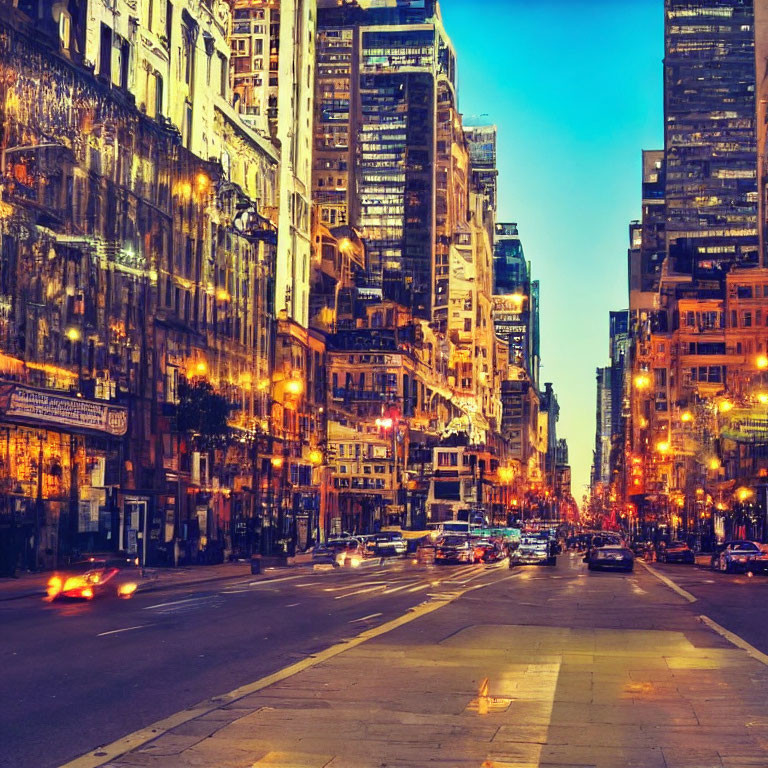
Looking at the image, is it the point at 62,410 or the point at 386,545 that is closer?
the point at 62,410

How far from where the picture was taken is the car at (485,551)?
74.2 meters

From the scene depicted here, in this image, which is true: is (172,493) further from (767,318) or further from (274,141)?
(767,318)

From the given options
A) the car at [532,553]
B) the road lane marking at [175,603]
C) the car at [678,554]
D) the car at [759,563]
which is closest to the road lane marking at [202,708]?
the road lane marking at [175,603]

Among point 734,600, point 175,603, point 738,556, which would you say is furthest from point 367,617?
point 738,556

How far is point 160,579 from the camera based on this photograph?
1967 inches

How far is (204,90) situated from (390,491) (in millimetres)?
58481

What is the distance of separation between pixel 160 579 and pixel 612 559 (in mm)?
23762

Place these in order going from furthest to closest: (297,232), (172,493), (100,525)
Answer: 1. (297,232)
2. (172,493)
3. (100,525)

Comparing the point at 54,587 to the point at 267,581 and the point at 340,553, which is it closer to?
the point at 267,581

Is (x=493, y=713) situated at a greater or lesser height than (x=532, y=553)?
greater

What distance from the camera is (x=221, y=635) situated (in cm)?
2405

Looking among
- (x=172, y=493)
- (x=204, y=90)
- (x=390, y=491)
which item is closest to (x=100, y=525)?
(x=172, y=493)

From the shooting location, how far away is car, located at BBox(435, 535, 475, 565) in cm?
7050

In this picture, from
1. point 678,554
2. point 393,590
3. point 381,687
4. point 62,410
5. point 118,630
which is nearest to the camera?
point 381,687
